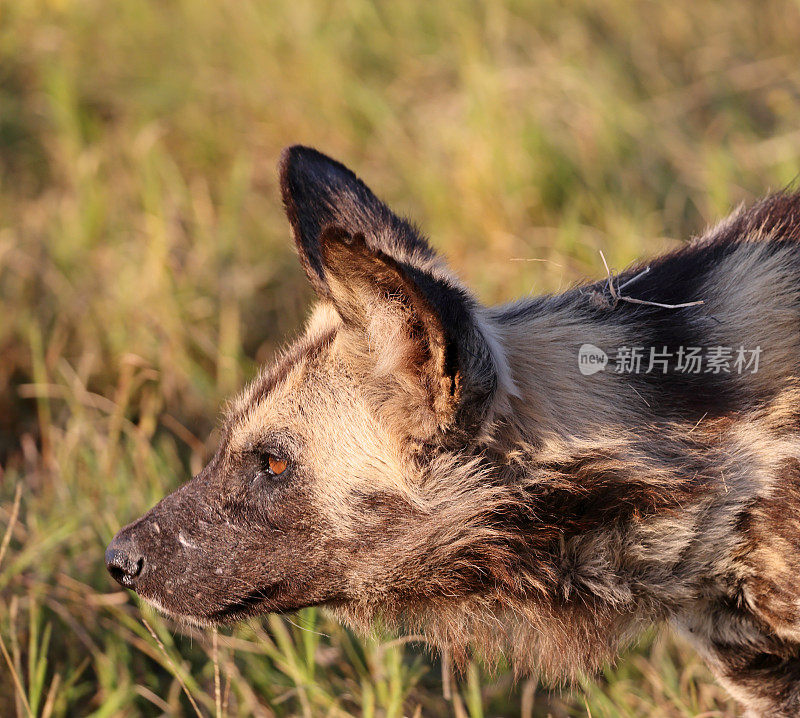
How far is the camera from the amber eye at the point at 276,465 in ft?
7.61

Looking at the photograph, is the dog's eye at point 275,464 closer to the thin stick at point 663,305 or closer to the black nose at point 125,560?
the black nose at point 125,560

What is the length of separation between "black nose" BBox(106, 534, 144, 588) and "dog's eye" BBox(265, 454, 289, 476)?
1.39ft

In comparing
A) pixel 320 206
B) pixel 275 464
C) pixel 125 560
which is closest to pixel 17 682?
pixel 125 560

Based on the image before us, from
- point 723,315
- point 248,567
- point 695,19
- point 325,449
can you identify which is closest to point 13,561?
point 248,567

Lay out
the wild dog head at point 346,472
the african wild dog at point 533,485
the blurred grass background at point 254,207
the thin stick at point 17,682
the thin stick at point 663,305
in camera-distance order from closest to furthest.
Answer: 1. the wild dog head at point 346,472
2. the african wild dog at point 533,485
3. the thin stick at point 663,305
4. the thin stick at point 17,682
5. the blurred grass background at point 254,207

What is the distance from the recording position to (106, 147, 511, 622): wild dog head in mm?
2031

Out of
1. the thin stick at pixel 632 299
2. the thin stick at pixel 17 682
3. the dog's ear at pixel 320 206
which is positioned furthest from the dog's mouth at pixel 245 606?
the thin stick at pixel 632 299

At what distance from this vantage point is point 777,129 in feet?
16.5

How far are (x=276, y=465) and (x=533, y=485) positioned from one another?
640 mm

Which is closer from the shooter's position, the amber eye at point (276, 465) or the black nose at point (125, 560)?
the amber eye at point (276, 465)

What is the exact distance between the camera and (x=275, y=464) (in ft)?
7.65

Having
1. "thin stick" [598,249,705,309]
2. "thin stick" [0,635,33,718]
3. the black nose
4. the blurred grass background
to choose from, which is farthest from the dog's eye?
"thin stick" [0,635,33,718]

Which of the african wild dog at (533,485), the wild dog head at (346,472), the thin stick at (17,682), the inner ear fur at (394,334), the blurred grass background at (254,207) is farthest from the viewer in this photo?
the blurred grass background at (254,207)

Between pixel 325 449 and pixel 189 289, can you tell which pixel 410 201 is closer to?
pixel 189 289
